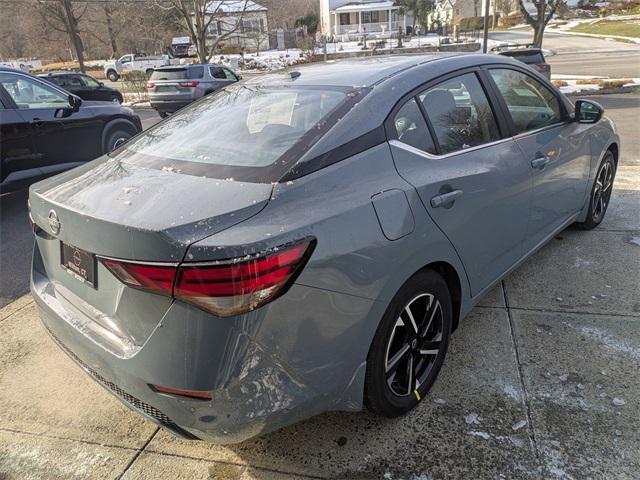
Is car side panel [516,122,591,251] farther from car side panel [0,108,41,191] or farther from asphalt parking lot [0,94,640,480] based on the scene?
car side panel [0,108,41,191]

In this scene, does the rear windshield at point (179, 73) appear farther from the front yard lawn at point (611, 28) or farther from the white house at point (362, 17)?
the white house at point (362, 17)

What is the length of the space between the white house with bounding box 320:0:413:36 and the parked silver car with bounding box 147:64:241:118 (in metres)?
49.0

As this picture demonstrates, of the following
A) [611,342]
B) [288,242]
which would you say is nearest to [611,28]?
[611,342]

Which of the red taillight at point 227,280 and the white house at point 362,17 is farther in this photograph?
the white house at point 362,17

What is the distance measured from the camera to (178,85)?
1519 cm

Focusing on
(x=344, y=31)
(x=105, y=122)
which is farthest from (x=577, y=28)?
(x=105, y=122)

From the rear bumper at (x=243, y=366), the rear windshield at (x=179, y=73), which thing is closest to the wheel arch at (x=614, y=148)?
the rear bumper at (x=243, y=366)

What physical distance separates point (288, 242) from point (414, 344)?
1034 millimetres

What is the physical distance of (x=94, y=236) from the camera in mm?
1855

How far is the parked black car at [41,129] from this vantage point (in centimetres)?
596

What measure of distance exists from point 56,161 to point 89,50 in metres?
59.5

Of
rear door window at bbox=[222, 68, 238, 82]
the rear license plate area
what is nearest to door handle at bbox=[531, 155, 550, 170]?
the rear license plate area

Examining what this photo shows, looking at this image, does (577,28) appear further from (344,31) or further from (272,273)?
(272,273)

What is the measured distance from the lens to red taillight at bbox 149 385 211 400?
1.72m
